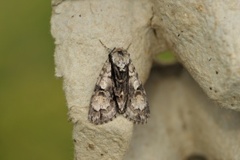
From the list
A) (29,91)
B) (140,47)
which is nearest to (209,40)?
(140,47)

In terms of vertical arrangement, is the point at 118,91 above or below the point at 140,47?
below

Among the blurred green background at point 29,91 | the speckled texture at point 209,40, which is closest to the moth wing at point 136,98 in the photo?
the speckled texture at point 209,40

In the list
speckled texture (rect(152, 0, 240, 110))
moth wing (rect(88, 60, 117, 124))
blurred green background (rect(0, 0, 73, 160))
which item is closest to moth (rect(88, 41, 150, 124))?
moth wing (rect(88, 60, 117, 124))

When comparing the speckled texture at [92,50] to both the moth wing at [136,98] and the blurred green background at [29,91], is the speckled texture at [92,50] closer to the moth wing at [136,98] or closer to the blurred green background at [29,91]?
the moth wing at [136,98]

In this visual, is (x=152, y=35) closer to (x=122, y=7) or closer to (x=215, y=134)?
(x=122, y=7)

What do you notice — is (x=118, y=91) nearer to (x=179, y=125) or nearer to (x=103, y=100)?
(x=103, y=100)

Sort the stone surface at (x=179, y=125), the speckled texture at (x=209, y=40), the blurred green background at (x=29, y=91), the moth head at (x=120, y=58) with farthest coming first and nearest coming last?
the blurred green background at (x=29, y=91) → the stone surface at (x=179, y=125) → the moth head at (x=120, y=58) → the speckled texture at (x=209, y=40)

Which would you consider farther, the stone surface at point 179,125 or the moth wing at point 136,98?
the stone surface at point 179,125
